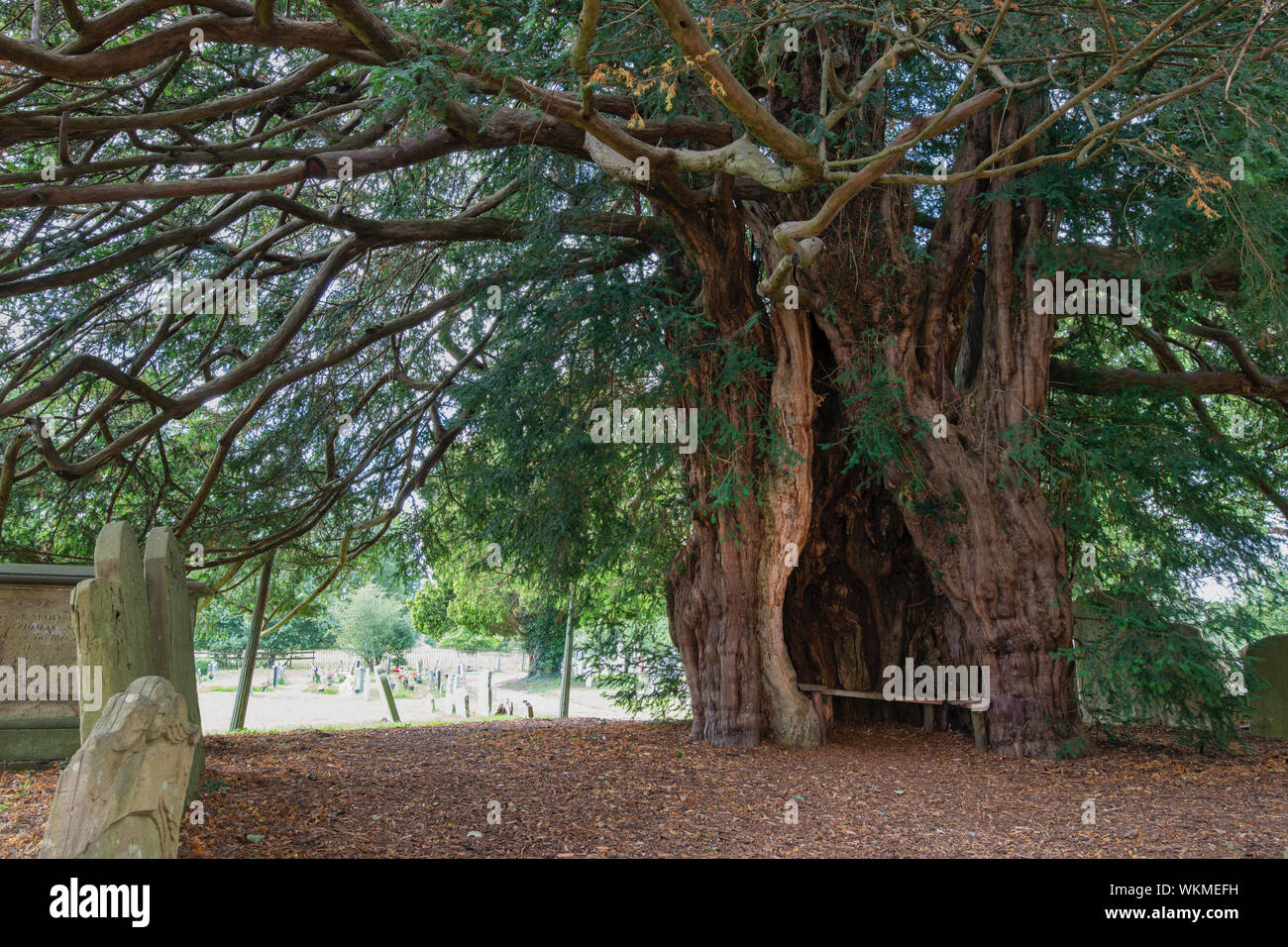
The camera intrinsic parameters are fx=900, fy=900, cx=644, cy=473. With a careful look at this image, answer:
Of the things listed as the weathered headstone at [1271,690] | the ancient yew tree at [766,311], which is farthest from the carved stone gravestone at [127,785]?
the weathered headstone at [1271,690]

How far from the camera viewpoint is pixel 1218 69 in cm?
564

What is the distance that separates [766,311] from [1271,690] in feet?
21.3

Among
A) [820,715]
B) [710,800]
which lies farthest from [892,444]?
[710,800]

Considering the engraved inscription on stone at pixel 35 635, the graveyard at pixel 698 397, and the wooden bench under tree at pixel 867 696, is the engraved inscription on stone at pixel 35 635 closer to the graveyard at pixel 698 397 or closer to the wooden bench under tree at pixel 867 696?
the graveyard at pixel 698 397

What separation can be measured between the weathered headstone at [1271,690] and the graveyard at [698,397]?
0.04 metres

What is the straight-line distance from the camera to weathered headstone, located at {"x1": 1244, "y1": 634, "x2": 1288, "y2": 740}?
9.08 meters

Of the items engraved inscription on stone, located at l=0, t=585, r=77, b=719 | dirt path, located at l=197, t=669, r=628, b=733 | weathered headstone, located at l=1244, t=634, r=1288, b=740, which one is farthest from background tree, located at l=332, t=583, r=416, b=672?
weathered headstone, located at l=1244, t=634, r=1288, b=740

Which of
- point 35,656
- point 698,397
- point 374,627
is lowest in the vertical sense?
point 374,627

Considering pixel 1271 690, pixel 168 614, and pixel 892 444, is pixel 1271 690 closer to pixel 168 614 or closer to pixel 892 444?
pixel 892 444

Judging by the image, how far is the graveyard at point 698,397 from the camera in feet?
18.5

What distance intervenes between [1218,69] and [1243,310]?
2362 millimetres

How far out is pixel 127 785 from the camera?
325 centimetres

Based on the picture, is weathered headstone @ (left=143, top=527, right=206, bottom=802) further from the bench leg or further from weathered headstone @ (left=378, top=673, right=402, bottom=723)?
weathered headstone @ (left=378, top=673, right=402, bottom=723)

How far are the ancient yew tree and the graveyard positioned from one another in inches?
2.1
